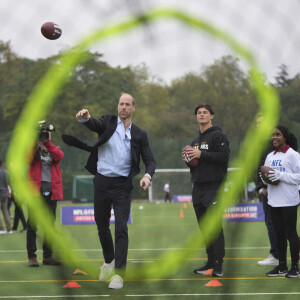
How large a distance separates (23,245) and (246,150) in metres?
8.99

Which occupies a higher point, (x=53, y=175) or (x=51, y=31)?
(x=51, y=31)

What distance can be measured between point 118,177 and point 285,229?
7.03 feet

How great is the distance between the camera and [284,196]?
6688 millimetres

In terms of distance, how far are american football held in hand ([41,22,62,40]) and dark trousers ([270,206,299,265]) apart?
4.90 m

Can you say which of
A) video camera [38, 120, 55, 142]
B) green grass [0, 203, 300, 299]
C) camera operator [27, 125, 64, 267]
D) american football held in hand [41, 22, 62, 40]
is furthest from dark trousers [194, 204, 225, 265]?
american football held in hand [41, 22, 62, 40]

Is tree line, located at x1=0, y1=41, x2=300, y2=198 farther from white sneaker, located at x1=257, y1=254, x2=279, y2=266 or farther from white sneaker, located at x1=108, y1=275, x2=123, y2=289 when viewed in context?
white sneaker, located at x1=257, y1=254, x2=279, y2=266

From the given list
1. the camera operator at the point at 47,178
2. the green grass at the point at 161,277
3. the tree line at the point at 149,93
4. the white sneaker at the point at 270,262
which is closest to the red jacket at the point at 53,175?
the camera operator at the point at 47,178

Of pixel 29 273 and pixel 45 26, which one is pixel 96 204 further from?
pixel 45 26

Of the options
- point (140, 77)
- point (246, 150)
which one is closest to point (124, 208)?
Answer: point (140, 77)

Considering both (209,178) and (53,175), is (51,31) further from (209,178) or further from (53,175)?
(53,175)

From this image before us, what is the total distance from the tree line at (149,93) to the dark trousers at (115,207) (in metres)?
2.33

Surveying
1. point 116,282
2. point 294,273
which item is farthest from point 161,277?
point 294,273

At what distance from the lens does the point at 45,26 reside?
2.13 meters

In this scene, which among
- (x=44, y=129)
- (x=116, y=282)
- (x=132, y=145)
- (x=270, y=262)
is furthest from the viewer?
(x=270, y=262)
